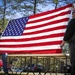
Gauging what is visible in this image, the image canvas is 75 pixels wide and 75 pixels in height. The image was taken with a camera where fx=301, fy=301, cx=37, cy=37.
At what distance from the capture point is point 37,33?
684 centimetres

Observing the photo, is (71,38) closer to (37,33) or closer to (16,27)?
(37,33)

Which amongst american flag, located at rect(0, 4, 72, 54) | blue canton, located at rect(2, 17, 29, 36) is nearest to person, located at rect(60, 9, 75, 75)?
american flag, located at rect(0, 4, 72, 54)

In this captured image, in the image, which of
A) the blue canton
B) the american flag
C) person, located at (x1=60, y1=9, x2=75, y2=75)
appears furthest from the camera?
the blue canton

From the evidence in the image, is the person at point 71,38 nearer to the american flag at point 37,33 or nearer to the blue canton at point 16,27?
the american flag at point 37,33

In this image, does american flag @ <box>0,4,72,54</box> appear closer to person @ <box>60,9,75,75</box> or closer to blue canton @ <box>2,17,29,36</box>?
blue canton @ <box>2,17,29,36</box>

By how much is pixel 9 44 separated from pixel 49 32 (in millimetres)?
1062

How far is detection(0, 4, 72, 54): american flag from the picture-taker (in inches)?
257

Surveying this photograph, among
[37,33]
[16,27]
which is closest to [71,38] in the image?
[37,33]

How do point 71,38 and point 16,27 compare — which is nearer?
point 71,38

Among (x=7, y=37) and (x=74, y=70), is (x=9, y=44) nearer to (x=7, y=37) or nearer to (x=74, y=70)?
(x=7, y=37)

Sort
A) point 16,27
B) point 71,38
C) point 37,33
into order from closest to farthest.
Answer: point 71,38
point 37,33
point 16,27

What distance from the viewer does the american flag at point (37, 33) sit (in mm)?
6539

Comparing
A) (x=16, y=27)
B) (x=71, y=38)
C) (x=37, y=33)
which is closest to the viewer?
(x=71, y=38)

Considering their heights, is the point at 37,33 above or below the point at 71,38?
below
